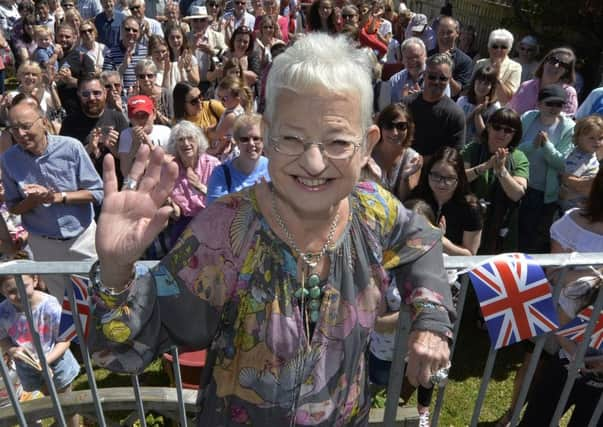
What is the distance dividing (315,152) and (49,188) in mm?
3097

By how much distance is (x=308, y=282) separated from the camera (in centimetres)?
151

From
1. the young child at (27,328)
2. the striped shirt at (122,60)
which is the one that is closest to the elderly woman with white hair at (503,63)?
the striped shirt at (122,60)

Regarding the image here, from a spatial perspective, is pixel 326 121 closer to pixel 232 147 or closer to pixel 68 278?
pixel 68 278

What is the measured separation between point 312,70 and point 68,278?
1.12m

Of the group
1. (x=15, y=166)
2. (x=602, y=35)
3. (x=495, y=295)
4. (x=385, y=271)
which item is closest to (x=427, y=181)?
(x=495, y=295)

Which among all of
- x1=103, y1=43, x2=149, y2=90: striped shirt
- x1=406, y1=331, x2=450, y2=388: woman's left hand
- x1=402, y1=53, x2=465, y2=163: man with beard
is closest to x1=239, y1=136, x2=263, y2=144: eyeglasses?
x1=402, y1=53, x2=465, y2=163: man with beard

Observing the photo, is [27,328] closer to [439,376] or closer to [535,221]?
[439,376]

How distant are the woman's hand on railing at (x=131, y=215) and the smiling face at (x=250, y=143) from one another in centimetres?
257

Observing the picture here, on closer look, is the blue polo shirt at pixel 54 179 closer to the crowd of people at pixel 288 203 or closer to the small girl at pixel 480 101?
the crowd of people at pixel 288 203

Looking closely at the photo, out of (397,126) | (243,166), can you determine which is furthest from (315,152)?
(397,126)

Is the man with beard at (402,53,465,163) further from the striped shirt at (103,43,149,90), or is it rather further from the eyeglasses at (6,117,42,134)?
the striped shirt at (103,43,149,90)

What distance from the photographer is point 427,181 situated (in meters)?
3.76

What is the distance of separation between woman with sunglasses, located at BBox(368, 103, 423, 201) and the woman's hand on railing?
276cm

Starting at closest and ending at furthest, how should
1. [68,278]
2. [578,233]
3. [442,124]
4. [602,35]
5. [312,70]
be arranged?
[312,70] < [68,278] < [578,233] < [442,124] < [602,35]
